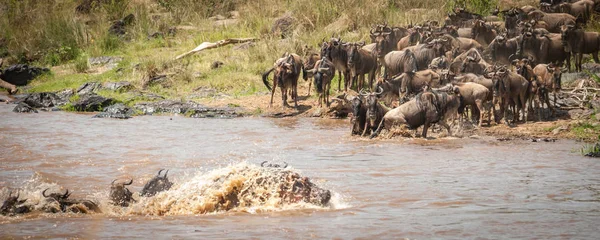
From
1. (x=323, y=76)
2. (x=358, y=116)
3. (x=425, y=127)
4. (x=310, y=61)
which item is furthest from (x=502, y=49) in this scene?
(x=358, y=116)

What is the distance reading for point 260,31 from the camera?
2442 centimetres

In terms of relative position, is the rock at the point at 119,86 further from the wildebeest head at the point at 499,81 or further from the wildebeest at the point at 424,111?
the wildebeest head at the point at 499,81

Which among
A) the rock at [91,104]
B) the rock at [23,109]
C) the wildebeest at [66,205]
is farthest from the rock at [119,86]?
the wildebeest at [66,205]

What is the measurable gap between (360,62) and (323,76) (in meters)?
1.57

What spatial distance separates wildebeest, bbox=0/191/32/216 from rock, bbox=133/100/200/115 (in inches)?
386

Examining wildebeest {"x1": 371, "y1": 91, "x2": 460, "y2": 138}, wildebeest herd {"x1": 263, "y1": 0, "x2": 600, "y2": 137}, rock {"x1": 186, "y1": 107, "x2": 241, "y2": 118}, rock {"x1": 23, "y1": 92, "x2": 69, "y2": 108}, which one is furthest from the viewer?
rock {"x1": 23, "y1": 92, "x2": 69, "y2": 108}

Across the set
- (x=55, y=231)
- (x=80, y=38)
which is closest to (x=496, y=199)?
(x=55, y=231)

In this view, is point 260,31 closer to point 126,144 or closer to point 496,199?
point 126,144

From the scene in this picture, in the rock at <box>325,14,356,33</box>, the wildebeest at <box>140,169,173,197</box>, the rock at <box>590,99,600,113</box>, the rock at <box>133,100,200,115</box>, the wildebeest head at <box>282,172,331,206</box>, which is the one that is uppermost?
the rock at <box>325,14,356,33</box>

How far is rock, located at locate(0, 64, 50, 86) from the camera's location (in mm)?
23453

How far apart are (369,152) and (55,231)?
6.05 meters

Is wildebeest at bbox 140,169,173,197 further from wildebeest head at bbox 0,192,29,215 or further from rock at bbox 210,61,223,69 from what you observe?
rock at bbox 210,61,223,69

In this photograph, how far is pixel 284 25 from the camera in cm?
2414

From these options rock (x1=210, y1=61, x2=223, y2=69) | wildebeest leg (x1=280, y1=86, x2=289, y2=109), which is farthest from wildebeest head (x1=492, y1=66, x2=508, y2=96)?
rock (x1=210, y1=61, x2=223, y2=69)
